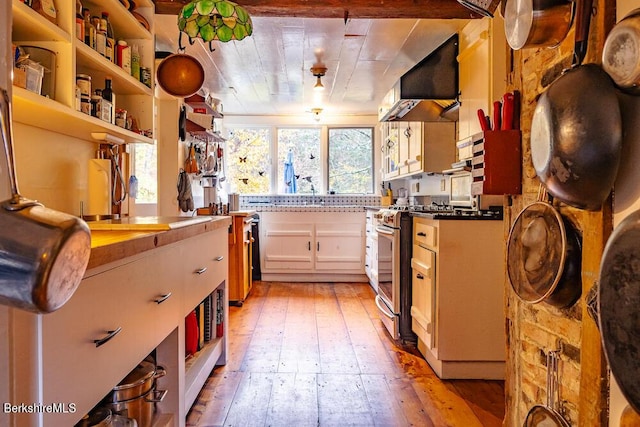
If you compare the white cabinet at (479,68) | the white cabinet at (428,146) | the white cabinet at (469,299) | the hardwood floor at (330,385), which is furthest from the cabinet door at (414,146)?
the hardwood floor at (330,385)

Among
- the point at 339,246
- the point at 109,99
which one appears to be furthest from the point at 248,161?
the point at 109,99

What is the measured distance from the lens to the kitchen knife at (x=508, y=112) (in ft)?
4.60

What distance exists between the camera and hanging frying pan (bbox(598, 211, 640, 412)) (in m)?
0.71

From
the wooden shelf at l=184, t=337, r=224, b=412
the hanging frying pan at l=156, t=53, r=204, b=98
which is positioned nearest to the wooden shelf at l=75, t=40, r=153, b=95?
the hanging frying pan at l=156, t=53, r=204, b=98

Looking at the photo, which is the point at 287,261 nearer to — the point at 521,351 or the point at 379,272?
the point at 379,272

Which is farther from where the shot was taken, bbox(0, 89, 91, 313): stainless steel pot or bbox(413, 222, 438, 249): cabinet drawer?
bbox(413, 222, 438, 249): cabinet drawer

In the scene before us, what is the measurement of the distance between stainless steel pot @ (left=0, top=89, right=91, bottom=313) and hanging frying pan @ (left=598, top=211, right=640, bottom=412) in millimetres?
923

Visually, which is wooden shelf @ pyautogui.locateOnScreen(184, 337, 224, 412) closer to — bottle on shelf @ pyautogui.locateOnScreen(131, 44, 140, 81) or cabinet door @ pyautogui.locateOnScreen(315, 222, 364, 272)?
bottle on shelf @ pyautogui.locateOnScreen(131, 44, 140, 81)

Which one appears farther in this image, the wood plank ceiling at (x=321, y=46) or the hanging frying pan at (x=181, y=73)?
the wood plank ceiling at (x=321, y=46)

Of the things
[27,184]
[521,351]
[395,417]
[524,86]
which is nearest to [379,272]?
[395,417]

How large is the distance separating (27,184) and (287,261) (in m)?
3.48

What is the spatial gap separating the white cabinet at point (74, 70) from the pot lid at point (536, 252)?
152 cm

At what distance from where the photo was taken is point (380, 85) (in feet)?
13.6

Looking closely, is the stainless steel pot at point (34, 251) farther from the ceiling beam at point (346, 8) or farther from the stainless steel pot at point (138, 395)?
the ceiling beam at point (346, 8)
